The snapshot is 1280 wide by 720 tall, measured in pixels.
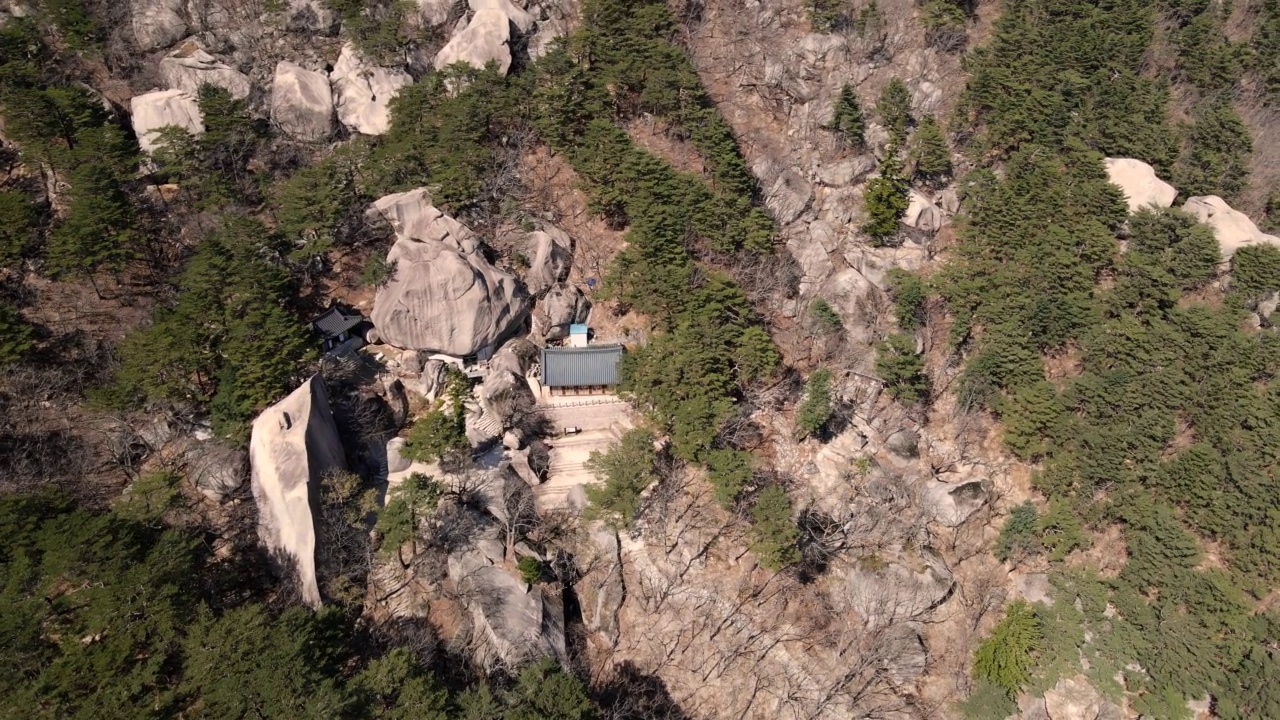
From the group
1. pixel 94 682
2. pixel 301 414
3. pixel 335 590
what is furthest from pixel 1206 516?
pixel 94 682

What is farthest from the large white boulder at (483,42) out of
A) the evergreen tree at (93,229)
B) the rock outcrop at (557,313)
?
the evergreen tree at (93,229)

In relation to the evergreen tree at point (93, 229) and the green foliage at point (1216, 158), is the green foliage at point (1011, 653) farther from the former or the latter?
the evergreen tree at point (93, 229)

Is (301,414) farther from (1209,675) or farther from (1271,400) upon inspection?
(1271,400)

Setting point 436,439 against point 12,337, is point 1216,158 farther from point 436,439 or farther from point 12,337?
point 12,337

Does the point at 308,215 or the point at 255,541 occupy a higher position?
the point at 308,215

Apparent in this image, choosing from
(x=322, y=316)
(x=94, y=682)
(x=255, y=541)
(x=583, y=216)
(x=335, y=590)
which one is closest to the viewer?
(x=94, y=682)

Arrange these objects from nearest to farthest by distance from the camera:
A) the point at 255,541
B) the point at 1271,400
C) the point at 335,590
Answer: the point at 335,590 → the point at 255,541 → the point at 1271,400

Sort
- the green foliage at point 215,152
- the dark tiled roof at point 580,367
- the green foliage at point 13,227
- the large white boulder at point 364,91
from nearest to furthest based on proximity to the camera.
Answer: the green foliage at point 13,227 < the dark tiled roof at point 580,367 < the green foliage at point 215,152 < the large white boulder at point 364,91
